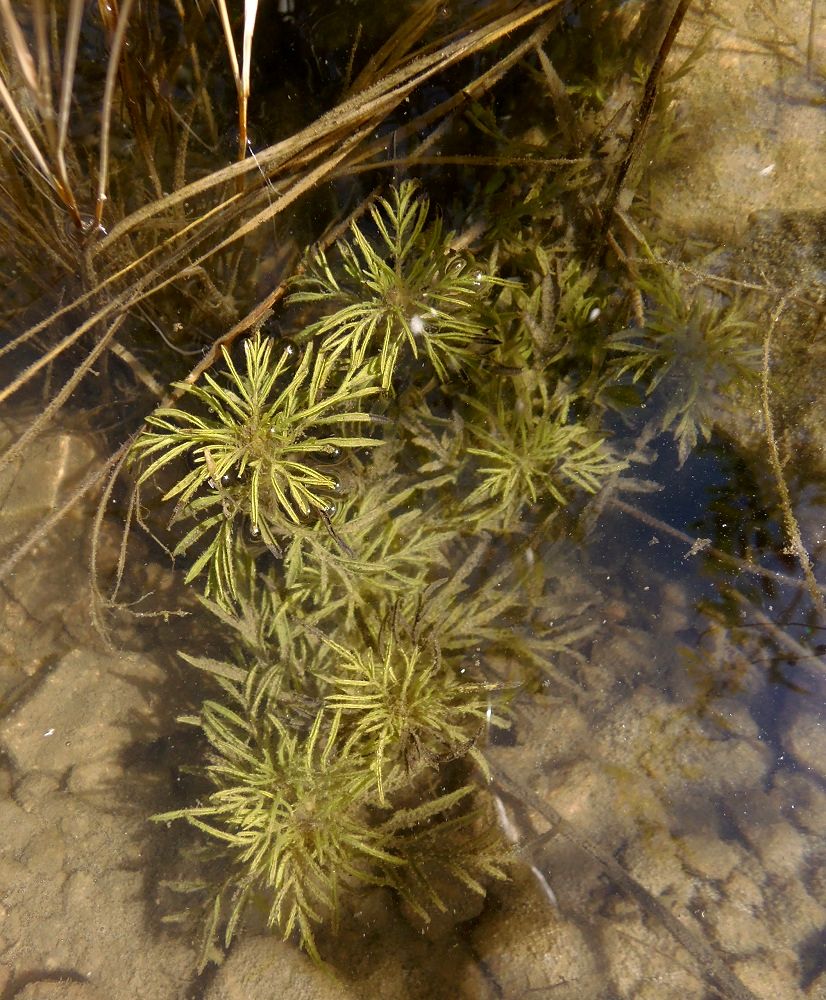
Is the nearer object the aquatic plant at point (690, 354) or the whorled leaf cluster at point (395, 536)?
the whorled leaf cluster at point (395, 536)

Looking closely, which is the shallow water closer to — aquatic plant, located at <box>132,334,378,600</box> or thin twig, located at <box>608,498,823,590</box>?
thin twig, located at <box>608,498,823,590</box>

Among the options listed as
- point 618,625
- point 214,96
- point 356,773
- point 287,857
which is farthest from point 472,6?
point 287,857

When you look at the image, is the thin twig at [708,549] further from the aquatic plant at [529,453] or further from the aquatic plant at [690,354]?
the aquatic plant at [690,354]

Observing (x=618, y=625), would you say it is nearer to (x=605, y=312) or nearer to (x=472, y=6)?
(x=605, y=312)

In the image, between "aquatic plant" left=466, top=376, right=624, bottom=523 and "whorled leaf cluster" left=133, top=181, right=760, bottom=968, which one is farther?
"aquatic plant" left=466, top=376, right=624, bottom=523

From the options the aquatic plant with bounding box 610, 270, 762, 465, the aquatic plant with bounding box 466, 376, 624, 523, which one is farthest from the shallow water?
the aquatic plant with bounding box 466, 376, 624, 523

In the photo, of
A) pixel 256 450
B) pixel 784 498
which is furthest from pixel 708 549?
pixel 256 450

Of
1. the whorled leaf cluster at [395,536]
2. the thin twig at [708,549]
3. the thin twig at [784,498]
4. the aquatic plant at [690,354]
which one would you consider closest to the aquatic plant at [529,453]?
the whorled leaf cluster at [395,536]

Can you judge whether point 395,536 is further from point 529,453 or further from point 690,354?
point 690,354
